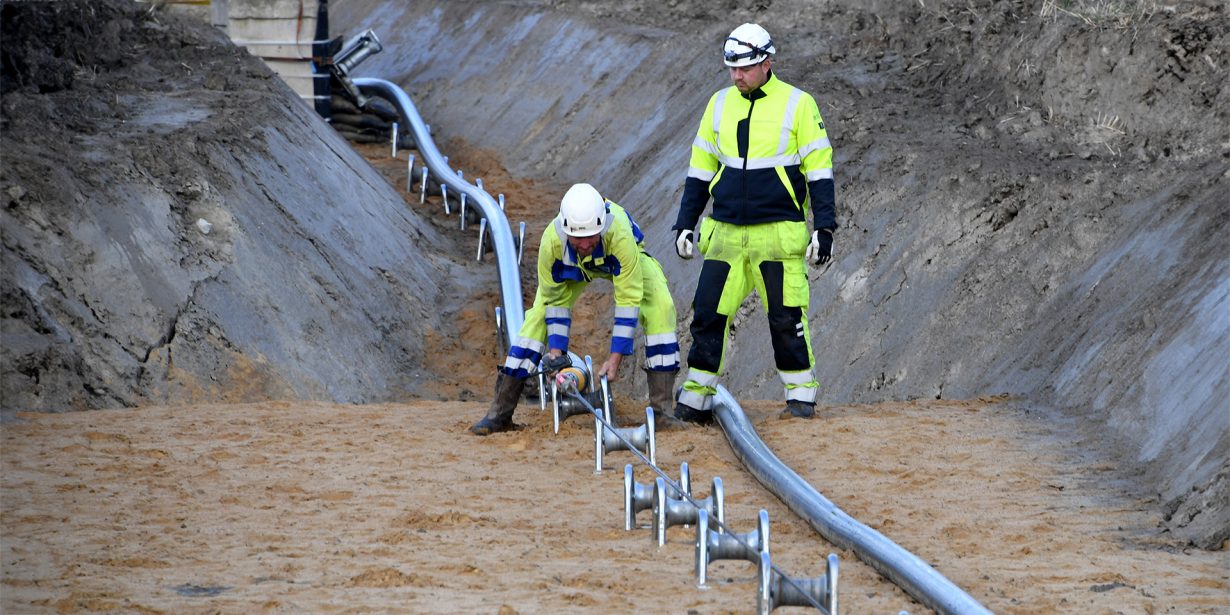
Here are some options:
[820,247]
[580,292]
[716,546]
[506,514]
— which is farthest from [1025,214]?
[716,546]

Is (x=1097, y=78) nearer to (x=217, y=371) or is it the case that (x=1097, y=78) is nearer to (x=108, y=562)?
(x=217, y=371)

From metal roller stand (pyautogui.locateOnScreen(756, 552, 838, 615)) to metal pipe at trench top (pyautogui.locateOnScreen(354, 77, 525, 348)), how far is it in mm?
5554

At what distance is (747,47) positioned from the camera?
382 inches

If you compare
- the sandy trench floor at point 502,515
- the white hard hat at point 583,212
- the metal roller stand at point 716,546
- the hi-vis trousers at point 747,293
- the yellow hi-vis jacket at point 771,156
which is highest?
the yellow hi-vis jacket at point 771,156

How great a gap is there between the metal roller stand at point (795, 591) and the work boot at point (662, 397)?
165 inches

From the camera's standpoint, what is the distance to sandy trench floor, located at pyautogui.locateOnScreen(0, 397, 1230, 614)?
20.8 feet

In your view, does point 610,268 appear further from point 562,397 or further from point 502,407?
point 502,407

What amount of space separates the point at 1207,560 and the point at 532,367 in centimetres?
465

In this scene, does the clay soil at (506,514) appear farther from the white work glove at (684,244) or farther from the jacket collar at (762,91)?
the jacket collar at (762,91)

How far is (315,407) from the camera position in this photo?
36.7ft

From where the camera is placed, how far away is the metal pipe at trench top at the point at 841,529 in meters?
6.02

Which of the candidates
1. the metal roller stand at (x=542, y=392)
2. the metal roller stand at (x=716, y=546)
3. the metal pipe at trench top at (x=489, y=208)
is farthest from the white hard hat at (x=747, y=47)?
the metal roller stand at (x=716, y=546)

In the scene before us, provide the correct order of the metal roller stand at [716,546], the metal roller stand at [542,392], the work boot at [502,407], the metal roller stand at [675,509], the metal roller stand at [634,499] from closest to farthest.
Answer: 1. the metal roller stand at [716,546]
2. the metal roller stand at [675,509]
3. the metal roller stand at [634,499]
4. the work boot at [502,407]
5. the metal roller stand at [542,392]

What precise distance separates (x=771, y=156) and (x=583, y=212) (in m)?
1.37
